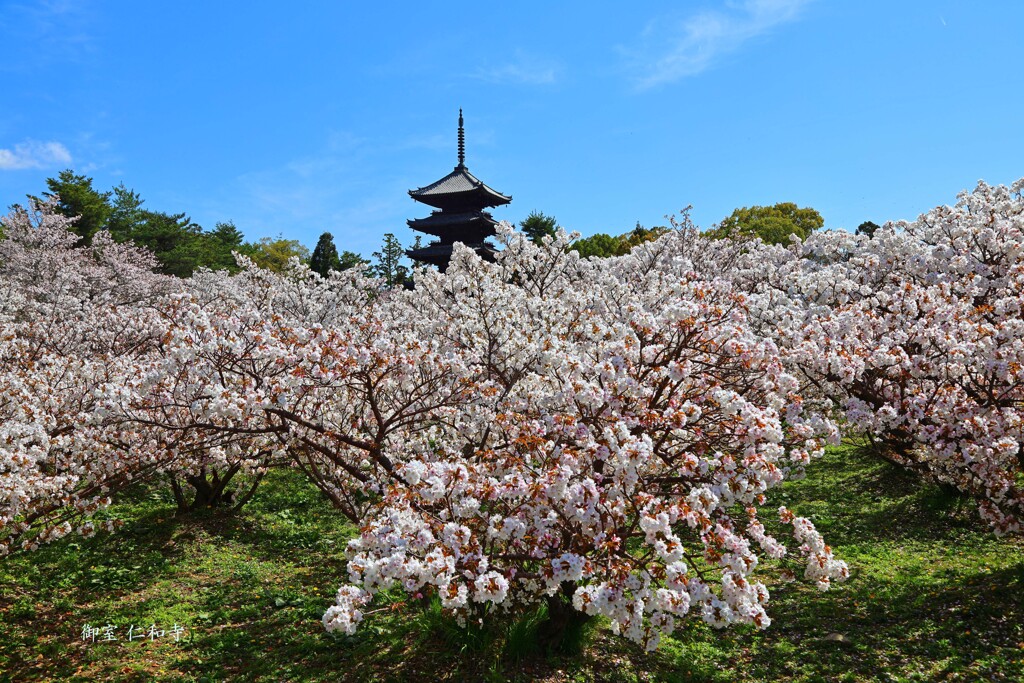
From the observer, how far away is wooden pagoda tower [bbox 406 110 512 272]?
3612cm

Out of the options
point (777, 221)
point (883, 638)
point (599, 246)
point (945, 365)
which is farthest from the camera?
point (599, 246)

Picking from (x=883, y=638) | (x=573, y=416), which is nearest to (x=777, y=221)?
(x=883, y=638)

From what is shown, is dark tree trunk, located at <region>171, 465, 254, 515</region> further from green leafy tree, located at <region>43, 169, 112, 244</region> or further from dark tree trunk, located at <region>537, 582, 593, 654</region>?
green leafy tree, located at <region>43, 169, 112, 244</region>

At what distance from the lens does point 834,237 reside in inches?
658

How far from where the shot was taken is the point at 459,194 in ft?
120

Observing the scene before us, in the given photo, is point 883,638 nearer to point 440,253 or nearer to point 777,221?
point 440,253

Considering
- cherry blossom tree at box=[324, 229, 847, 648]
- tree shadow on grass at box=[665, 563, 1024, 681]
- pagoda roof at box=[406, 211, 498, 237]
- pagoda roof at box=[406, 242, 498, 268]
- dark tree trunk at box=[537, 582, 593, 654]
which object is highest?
pagoda roof at box=[406, 211, 498, 237]

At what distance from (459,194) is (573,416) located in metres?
31.8

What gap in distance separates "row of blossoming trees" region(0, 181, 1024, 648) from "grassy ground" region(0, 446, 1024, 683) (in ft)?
2.00

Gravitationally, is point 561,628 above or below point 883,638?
above

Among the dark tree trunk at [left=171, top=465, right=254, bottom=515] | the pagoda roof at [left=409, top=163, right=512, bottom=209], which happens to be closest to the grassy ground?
the dark tree trunk at [left=171, top=465, right=254, bottom=515]

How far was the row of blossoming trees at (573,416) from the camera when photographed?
503 cm

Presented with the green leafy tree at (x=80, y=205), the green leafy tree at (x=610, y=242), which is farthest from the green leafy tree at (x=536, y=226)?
the green leafy tree at (x=80, y=205)

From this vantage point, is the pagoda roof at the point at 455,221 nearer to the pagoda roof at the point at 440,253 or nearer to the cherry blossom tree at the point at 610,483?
the pagoda roof at the point at 440,253
